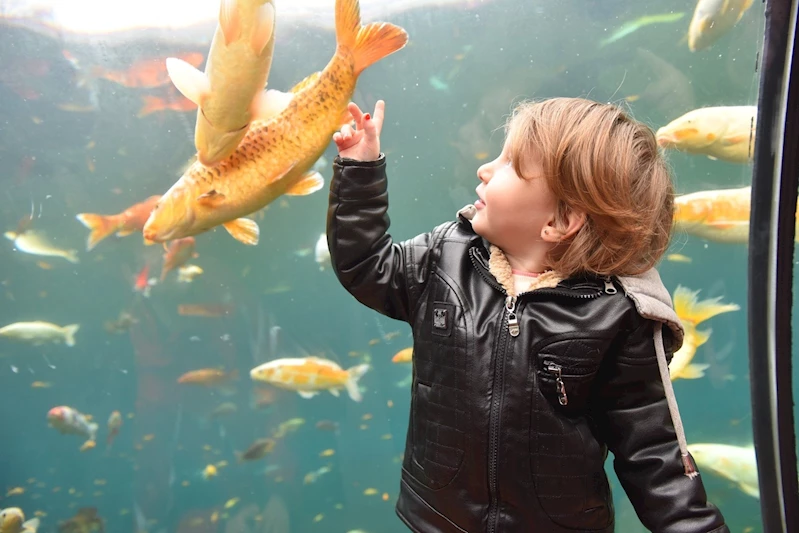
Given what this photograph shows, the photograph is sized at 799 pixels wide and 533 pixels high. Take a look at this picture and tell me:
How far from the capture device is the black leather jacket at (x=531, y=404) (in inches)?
42.6

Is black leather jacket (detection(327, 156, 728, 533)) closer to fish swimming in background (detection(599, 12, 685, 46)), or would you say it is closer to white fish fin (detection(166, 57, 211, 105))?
white fish fin (detection(166, 57, 211, 105))

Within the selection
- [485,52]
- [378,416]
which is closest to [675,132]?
[485,52]

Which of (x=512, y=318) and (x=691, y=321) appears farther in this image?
(x=691, y=321)

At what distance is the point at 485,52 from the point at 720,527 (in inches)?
96.2

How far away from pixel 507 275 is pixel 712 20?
7.48 feet

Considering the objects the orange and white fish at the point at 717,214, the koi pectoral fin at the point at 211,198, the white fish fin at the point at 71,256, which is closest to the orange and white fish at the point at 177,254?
the white fish fin at the point at 71,256

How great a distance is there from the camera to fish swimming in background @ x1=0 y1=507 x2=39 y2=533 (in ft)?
8.98

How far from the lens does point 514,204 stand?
113 cm

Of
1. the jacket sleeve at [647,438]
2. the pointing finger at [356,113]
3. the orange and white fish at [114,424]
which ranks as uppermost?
the pointing finger at [356,113]

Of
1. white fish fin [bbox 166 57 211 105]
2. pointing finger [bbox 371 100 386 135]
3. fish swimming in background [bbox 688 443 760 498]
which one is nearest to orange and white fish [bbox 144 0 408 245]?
white fish fin [bbox 166 57 211 105]

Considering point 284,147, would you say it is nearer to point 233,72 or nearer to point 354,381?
point 233,72

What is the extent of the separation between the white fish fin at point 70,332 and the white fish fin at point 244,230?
4.83 ft

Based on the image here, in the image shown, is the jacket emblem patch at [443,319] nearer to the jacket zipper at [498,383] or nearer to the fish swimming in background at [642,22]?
the jacket zipper at [498,383]

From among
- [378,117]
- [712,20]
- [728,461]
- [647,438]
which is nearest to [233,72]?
[378,117]
